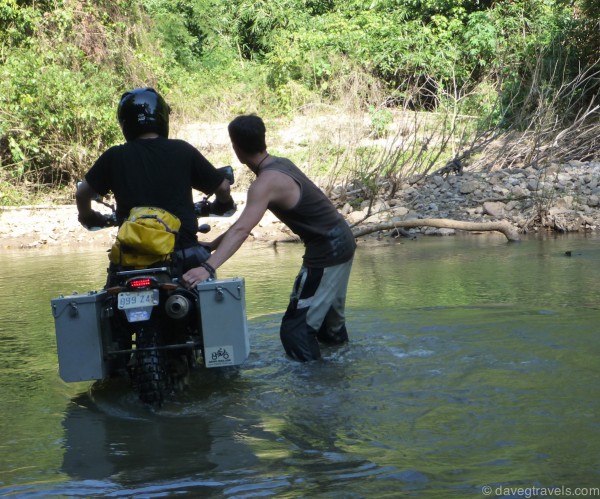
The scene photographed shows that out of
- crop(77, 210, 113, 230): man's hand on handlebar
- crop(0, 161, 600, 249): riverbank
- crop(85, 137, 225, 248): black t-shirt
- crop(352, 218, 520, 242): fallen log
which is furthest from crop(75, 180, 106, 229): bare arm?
crop(0, 161, 600, 249): riverbank

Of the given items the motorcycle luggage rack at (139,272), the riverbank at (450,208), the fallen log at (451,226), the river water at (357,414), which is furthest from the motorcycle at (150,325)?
the riverbank at (450,208)

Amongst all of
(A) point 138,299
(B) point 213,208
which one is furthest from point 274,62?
(A) point 138,299

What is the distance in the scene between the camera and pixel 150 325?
5.01 meters

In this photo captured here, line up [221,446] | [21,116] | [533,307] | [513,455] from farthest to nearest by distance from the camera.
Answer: [21,116] → [533,307] → [221,446] → [513,455]

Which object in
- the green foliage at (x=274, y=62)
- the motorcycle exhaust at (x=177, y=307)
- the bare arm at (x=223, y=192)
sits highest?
the green foliage at (x=274, y=62)

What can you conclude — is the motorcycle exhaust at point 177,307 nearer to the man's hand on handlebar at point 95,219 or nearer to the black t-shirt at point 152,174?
the black t-shirt at point 152,174

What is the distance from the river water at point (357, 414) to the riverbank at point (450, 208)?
610 centimetres

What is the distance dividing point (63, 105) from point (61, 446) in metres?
14.4

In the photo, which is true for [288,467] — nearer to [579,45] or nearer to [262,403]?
[262,403]

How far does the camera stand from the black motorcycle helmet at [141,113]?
538cm

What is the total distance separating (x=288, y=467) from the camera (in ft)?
13.4

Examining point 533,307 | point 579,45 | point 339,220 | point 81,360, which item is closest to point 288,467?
point 81,360

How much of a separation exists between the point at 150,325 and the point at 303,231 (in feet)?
4.58

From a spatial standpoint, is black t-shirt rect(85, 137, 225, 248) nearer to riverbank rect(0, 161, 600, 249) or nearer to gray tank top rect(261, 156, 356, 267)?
gray tank top rect(261, 156, 356, 267)
